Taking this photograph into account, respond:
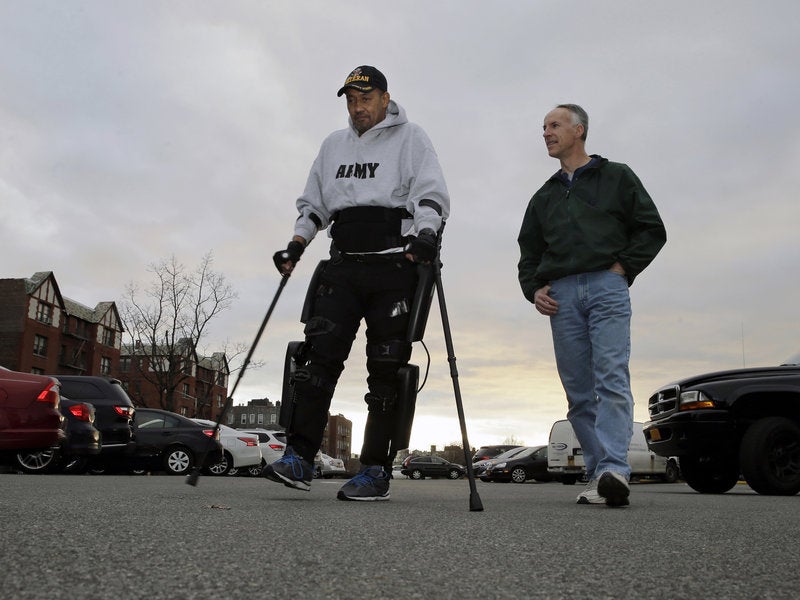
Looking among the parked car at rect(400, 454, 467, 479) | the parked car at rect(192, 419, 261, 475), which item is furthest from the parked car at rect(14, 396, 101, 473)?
the parked car at rect(400, 454, 467, 479)

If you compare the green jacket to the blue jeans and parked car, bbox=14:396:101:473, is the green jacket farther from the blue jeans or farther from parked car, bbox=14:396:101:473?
parked car, bbox=14:396:101:473

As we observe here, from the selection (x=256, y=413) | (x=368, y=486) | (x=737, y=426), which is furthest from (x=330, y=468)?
(x=256, y=413)

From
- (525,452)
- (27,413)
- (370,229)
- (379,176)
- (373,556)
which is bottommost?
(373,556)

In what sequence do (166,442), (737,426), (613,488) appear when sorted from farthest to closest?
(166,442) < (737,426) < (613,488)

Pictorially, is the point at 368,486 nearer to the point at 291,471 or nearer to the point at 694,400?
the point at 291,471

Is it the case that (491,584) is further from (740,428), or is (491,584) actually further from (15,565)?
(740,428)

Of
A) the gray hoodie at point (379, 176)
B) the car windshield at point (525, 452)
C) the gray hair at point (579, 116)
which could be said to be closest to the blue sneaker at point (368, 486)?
the gray hoodie at point (379, 176)

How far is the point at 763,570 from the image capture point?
1812 mm

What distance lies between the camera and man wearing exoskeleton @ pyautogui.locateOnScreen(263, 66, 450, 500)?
4.11 m

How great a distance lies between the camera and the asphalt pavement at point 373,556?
4.91ft

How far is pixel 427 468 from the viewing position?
4247cm

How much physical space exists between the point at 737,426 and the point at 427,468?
3667cm

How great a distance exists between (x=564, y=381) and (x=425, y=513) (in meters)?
1.66

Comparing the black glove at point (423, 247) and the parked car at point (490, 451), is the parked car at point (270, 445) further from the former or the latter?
Answer: the parked car at point (490, 451)
